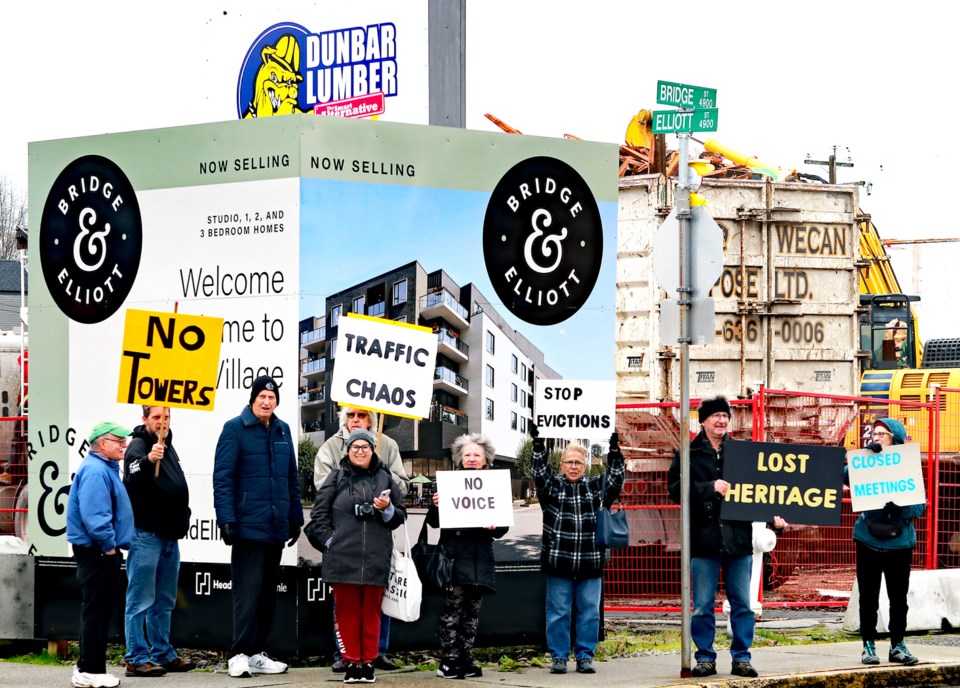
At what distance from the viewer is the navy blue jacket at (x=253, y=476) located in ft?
33.0

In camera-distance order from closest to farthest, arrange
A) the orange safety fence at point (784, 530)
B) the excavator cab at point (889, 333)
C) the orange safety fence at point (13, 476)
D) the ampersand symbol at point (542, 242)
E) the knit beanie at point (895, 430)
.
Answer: the knit beanie at point (895, 430), the ampersand symbol at point (542, 242), the orange safety fence at point (13, 476), the orange safety fence at point (784, 530), the excavator cab at point (889, 333)

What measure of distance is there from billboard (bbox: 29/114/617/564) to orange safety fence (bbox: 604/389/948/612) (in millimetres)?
3742

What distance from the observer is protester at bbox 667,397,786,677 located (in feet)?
34.0

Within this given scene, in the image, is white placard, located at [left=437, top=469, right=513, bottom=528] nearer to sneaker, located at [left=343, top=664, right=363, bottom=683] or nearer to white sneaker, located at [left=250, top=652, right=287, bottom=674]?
sneaker, located at [left=343, top=664, right=363, bottom=683]

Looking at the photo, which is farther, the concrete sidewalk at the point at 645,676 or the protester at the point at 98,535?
the concrete sidewalk at the point at 645,676

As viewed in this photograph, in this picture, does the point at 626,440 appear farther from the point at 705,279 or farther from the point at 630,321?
the point at 705,279

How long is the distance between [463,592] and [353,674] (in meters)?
0.98

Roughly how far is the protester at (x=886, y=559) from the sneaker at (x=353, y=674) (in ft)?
12.4

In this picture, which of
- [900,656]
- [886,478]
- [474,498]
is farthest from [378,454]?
[900,656]

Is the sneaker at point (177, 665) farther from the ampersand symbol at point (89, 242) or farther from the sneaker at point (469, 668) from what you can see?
the ampersand symbol at point (89, 242)

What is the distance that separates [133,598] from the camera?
10328 mm

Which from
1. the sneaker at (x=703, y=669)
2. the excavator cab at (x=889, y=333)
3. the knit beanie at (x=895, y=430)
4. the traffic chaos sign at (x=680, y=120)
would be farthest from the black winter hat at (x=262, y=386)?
the excavator cab at (x=889, y=333)

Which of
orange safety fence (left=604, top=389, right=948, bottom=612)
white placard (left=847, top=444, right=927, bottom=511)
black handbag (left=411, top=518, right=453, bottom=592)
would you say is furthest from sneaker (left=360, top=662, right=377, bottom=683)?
orange safety fence (left=604, top=389, right=948, bottom=612)

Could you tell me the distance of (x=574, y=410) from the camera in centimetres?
1116
